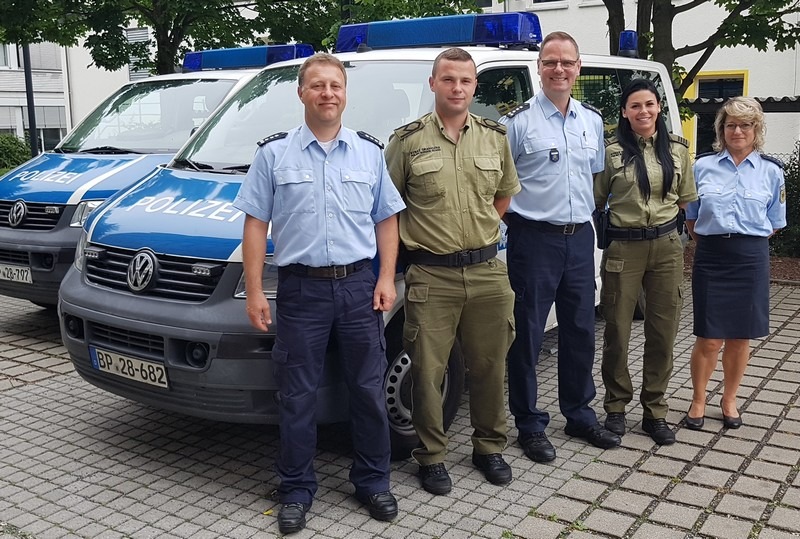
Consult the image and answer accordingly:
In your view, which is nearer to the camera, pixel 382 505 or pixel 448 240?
pixel 382 505

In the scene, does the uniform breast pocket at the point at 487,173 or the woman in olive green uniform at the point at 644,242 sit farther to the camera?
the woman in olive green uniform at the point at 644,242

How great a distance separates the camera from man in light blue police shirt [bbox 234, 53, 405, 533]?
3.79 meters

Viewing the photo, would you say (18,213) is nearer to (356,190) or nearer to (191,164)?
(191,164)

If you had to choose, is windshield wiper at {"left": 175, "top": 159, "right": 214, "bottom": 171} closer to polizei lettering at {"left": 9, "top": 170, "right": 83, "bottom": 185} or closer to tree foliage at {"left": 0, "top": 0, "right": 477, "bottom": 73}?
polizei lettering at {"left": 9, "top": 170, "right": 83, "bottom": 185}

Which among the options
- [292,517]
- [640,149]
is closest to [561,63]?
[640,149]

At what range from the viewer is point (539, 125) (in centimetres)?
445

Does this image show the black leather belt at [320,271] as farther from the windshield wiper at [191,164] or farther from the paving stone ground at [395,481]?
the windshield wiper at [191,164]

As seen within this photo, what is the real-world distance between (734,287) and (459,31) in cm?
222

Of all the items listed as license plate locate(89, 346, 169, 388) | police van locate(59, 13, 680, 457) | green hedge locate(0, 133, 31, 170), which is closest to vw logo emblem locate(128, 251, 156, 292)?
police van locate(59, 13, 680, 457)

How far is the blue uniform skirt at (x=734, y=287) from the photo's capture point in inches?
192

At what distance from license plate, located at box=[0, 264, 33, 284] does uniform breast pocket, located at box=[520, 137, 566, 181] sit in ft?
13.8

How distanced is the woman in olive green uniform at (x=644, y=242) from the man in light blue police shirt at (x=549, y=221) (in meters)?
0.17

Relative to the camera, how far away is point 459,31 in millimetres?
5500

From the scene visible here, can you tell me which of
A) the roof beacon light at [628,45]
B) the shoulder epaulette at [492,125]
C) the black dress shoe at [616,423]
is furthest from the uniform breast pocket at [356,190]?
the roof beacon light at [628,45]
